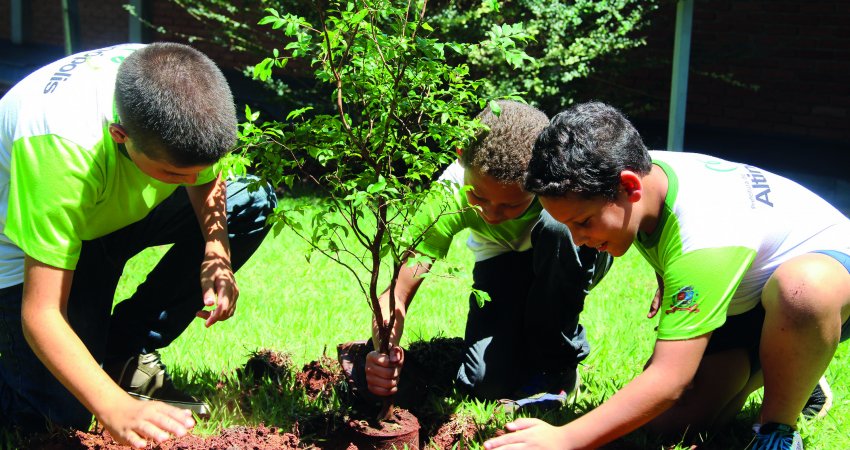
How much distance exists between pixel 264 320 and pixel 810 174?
5.08m

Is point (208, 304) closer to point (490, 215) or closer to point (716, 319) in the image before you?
point (490, 215)

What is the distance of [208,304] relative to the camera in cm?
275

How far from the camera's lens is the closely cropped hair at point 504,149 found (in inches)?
112

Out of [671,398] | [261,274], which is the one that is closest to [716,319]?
[671,398]

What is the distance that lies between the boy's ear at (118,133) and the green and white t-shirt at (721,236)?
1631 mm

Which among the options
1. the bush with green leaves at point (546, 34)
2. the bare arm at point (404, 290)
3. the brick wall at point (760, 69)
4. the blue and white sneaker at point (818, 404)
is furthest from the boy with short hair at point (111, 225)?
the brick wall at point (760, 69)

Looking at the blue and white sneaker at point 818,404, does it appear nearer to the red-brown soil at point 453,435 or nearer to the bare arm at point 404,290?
the red-brown soil at point 453,435

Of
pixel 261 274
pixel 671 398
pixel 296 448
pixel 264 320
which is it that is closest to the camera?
pixel 671 398

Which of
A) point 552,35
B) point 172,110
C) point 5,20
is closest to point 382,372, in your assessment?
point 172,110

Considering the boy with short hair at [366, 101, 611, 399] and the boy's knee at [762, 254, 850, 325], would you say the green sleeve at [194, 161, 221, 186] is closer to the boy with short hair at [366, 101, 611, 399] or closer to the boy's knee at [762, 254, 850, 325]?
the boy with short hair at [366, 101, 611, 399]

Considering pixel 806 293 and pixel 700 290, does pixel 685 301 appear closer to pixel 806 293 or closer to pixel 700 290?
pixel 700 290

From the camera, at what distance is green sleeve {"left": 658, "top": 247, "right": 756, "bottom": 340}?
2.37 metres

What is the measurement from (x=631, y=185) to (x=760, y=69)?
6.46m

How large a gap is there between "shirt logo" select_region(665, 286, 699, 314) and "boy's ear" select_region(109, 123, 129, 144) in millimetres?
1672
